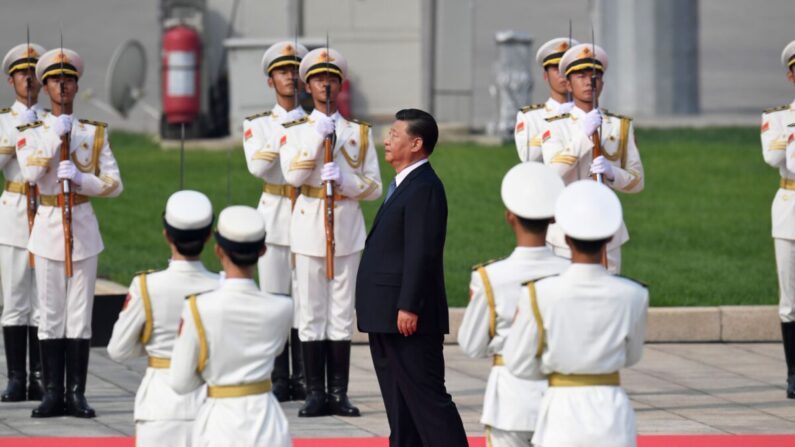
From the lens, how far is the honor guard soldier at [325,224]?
9609 millimetres

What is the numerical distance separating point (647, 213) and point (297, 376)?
21.5ft

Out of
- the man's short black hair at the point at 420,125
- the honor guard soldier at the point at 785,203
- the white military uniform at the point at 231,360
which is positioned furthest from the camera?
the honor guard soldier at the point at 785,203

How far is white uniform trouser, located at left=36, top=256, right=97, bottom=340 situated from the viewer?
9.54m

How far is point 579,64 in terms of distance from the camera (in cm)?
920

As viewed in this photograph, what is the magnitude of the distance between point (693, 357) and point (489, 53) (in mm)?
17746

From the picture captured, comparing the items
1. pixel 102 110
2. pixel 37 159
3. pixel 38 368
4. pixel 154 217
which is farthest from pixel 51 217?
pixel 102 110

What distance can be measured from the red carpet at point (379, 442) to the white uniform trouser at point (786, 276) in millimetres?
1450

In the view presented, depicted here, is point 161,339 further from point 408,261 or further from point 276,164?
point 276,164

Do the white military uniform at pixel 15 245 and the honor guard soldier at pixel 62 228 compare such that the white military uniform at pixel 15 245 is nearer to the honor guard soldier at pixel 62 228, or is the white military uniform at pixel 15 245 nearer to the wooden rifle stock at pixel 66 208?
the honor guard soldier at pixel 62 228

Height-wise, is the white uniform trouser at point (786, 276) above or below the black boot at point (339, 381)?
above

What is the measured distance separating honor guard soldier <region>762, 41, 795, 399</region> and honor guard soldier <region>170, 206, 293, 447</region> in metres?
4.76

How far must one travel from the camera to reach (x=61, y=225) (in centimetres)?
955

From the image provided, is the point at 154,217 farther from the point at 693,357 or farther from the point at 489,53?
the point at 489,53

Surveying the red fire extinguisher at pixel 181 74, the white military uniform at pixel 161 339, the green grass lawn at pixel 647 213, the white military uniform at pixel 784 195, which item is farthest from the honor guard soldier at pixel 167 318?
the red fire extinguisher at pixel 181 74
